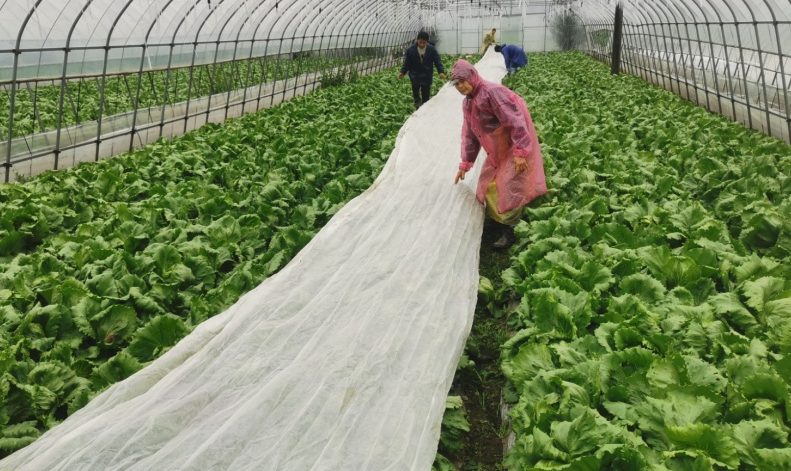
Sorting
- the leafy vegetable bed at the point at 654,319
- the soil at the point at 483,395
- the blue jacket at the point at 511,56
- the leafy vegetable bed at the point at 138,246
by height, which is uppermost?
the blue jacket at the point at 511,56

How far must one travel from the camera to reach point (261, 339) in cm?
337

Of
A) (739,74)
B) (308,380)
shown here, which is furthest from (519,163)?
(739,74)

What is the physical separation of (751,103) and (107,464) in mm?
11761

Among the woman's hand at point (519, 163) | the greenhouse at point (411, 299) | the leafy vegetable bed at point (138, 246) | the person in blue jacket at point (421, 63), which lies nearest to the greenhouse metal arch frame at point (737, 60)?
the greenhouse at point (411, 299)

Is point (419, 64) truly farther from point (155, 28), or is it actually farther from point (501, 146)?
point (155, 28)

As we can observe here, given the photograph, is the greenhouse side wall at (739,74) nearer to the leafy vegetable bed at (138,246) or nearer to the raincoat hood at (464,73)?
the raincoat hood at (464,73)

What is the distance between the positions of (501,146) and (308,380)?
3.60 m

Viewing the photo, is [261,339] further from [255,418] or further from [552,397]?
[552,397]

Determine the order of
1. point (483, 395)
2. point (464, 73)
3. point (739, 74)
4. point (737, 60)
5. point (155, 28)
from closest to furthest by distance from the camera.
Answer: point (483, 395) < point (464, 73) < point (737, 60) < point (739, 74) < point (155, 28)

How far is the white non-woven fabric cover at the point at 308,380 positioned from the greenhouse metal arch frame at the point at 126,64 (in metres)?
6.43

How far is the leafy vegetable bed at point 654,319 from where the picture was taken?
2420 millimetres

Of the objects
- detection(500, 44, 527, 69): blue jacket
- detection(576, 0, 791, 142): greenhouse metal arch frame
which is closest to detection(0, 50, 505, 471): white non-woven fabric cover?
detection(576, 0, 791, 142): greenhouse metal arch frame

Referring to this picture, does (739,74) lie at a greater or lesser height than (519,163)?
greater

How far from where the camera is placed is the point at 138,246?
545 cm
